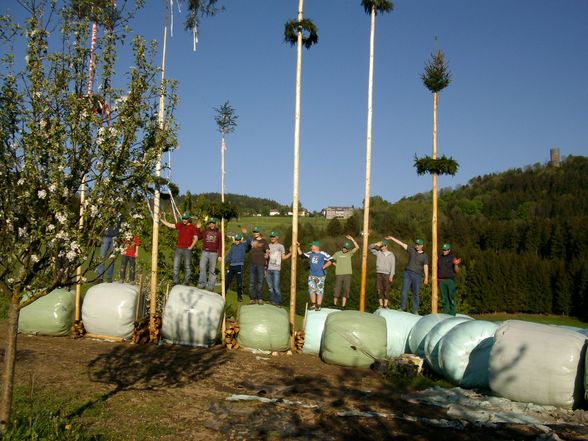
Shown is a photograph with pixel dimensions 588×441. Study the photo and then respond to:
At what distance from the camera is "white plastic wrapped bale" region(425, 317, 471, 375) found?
11258 mm

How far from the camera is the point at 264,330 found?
12344 millimetres

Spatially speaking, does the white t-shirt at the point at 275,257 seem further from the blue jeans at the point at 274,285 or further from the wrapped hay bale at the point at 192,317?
the wrapped hay bale at the point at 192,317

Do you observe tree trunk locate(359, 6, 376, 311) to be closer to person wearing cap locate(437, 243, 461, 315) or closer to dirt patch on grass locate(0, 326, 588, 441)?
person wearing cap locate(437, 243, 461, 315)

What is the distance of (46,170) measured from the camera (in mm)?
5762

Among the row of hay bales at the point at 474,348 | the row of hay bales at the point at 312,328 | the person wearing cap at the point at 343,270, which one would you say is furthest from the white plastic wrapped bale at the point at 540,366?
the person wearing cap at the point at 343,270

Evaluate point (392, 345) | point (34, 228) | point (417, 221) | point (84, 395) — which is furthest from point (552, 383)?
point (417, 221)

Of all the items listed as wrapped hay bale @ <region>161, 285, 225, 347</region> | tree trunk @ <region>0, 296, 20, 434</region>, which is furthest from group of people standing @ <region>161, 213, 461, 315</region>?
tree trunk @ <region>0, 296, 20, 434</region>

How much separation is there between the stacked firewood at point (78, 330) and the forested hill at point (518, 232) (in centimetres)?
5190

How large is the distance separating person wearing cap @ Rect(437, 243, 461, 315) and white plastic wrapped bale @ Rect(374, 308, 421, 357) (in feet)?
6.23

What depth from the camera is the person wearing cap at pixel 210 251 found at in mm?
14133

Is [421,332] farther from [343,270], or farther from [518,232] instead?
[518,232]

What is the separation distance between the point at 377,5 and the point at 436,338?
28.6 feet

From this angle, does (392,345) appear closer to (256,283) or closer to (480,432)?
(256,283)

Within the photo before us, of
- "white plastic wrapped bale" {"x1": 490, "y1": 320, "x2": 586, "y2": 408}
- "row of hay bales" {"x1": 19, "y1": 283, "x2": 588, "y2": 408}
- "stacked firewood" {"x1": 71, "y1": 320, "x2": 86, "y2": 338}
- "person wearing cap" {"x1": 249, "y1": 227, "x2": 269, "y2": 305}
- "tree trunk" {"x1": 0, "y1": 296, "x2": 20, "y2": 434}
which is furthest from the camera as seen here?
"person wearing cap" {"x1": 249, "y1": 227, "x2": 269, "y2": 305}
